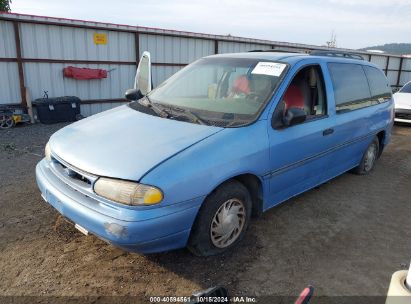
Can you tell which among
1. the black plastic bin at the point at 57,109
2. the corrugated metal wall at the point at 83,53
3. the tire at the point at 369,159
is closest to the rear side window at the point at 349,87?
the tire at the point at 369,159

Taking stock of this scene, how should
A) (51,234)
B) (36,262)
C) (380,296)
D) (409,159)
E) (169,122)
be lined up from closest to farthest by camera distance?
(380,296), (36,262), (169,122), (51,234), (409,159)

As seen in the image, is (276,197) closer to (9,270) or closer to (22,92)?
(9,270)

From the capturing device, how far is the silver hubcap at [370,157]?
5488 millimetres

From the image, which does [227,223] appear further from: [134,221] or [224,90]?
[224,90]

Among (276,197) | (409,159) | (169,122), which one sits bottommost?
(409,159)

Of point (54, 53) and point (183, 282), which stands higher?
point (54, 53)

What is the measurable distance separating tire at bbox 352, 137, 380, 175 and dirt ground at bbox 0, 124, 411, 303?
0.94m

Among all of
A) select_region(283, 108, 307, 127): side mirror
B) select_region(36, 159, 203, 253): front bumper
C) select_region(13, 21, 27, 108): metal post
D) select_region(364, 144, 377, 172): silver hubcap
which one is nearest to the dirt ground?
select_region(36, 159, 203, 253): front bumper

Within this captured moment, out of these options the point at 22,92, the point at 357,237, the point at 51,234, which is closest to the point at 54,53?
the point at 22,92

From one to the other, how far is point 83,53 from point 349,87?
7.82 m

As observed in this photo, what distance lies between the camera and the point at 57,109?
917cm

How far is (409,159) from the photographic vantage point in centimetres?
683

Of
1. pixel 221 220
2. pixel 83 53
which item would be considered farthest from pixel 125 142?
pixel 83 53

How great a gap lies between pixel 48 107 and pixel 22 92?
0.75 m
